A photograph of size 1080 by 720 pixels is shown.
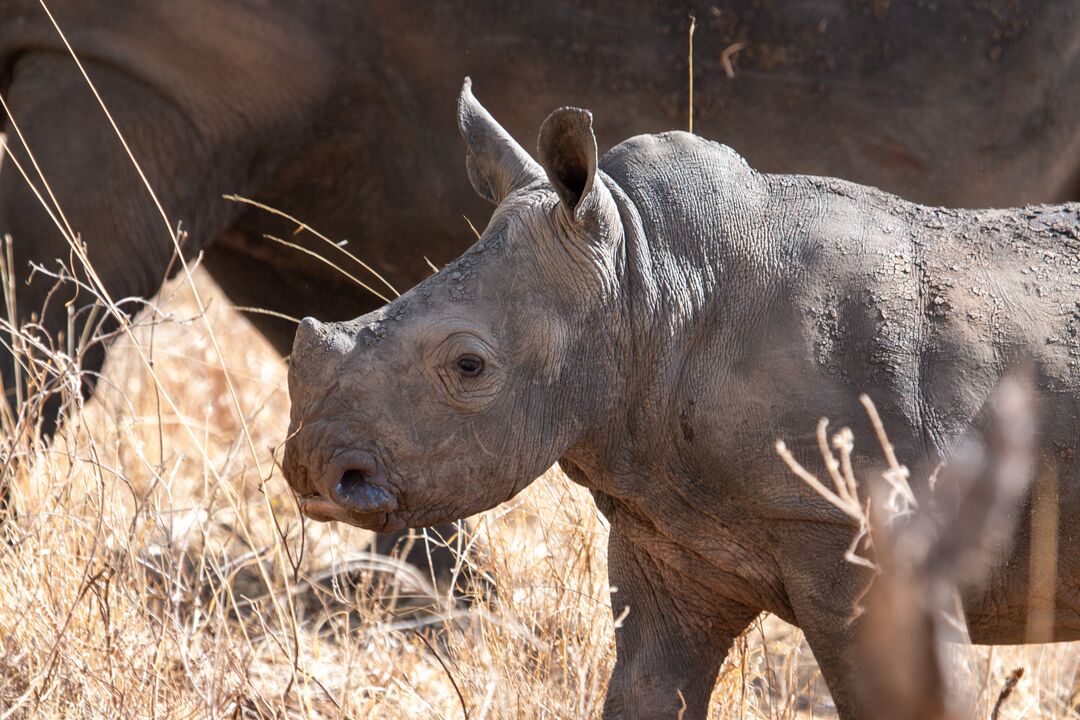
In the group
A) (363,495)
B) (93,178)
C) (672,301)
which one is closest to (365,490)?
(363,495)

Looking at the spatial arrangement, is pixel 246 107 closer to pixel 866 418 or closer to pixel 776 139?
pixel 776 139

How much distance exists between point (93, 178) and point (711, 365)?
2373mm

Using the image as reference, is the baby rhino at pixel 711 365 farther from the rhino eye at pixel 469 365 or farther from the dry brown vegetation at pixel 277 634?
the dry brown vegetation at pixel 277 634

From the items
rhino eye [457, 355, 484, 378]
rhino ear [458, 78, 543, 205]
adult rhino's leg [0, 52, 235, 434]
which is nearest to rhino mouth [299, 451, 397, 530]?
rhino eye [457, 355, 484, 378]

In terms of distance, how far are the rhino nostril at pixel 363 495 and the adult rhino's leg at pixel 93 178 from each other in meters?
1.97

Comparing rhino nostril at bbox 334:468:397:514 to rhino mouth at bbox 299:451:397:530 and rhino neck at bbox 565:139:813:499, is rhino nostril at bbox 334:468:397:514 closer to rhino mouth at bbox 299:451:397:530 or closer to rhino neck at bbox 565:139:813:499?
rhino mouth at bbox 299:451:397:530

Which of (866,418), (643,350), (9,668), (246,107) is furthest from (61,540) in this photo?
(866,418)

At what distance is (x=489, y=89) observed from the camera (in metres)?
4.69

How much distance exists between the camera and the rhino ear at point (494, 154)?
3107 millimetres

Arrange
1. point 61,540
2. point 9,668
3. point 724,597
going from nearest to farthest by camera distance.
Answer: point 724,597, point 9,668, point 61,540

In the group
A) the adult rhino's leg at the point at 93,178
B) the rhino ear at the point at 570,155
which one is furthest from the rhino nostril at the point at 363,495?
the adult rhino's leg at the point at 93,178

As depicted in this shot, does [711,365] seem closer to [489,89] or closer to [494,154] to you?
[494,154]

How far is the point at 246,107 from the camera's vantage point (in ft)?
15.4

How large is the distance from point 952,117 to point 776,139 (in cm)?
52
